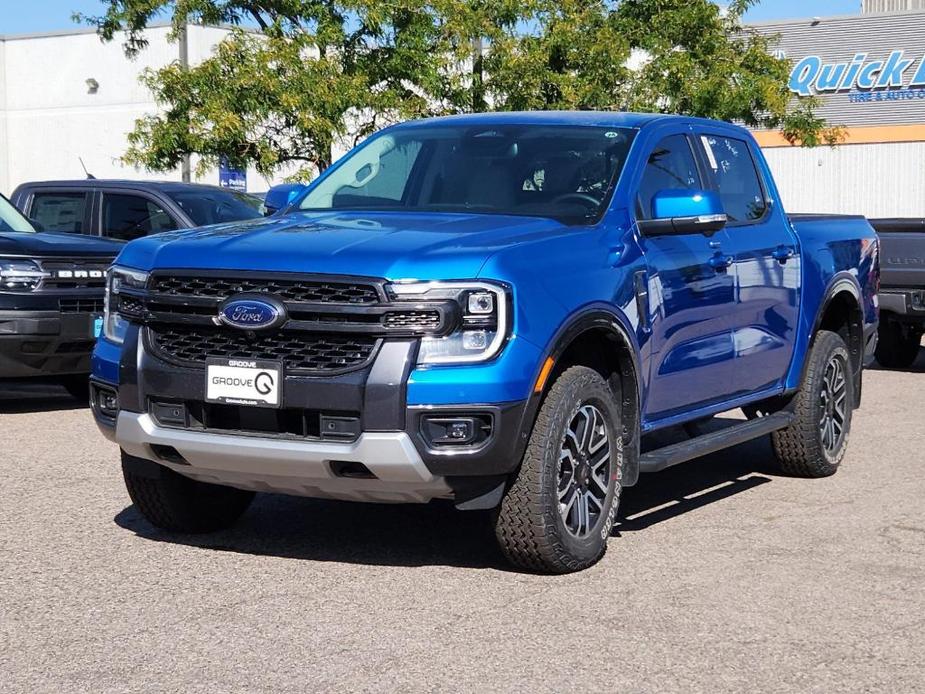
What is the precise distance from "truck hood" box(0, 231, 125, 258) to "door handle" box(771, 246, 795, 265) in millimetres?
4747

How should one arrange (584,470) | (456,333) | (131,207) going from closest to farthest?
(456,333)
(584,470)
(131,207)

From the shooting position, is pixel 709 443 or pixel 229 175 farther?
pixel 229 175

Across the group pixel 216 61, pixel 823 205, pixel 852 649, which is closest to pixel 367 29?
pixel 216 61

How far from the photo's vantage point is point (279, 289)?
5457 mm

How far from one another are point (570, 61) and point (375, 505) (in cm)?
1507

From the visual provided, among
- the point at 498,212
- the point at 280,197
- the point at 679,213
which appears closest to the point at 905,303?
the point at 679,213

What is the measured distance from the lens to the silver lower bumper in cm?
529

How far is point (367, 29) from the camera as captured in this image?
2023 cm

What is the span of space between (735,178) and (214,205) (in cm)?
603

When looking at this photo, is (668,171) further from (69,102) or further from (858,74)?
(69,102)

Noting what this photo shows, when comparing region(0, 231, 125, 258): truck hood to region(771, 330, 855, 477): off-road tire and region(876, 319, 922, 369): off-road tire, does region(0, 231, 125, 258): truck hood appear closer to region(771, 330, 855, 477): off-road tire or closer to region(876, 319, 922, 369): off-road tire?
region(771, 330, 855, 477): off-road tire

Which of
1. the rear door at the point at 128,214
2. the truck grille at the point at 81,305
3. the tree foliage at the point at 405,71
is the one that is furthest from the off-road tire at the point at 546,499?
the tree foliage at the point at 405,71

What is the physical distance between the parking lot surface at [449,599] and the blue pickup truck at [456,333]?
34 cm

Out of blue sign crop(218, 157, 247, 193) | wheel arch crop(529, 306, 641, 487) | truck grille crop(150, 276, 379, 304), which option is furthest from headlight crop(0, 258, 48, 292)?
blue sign crop(218, 157, 247, 193)
